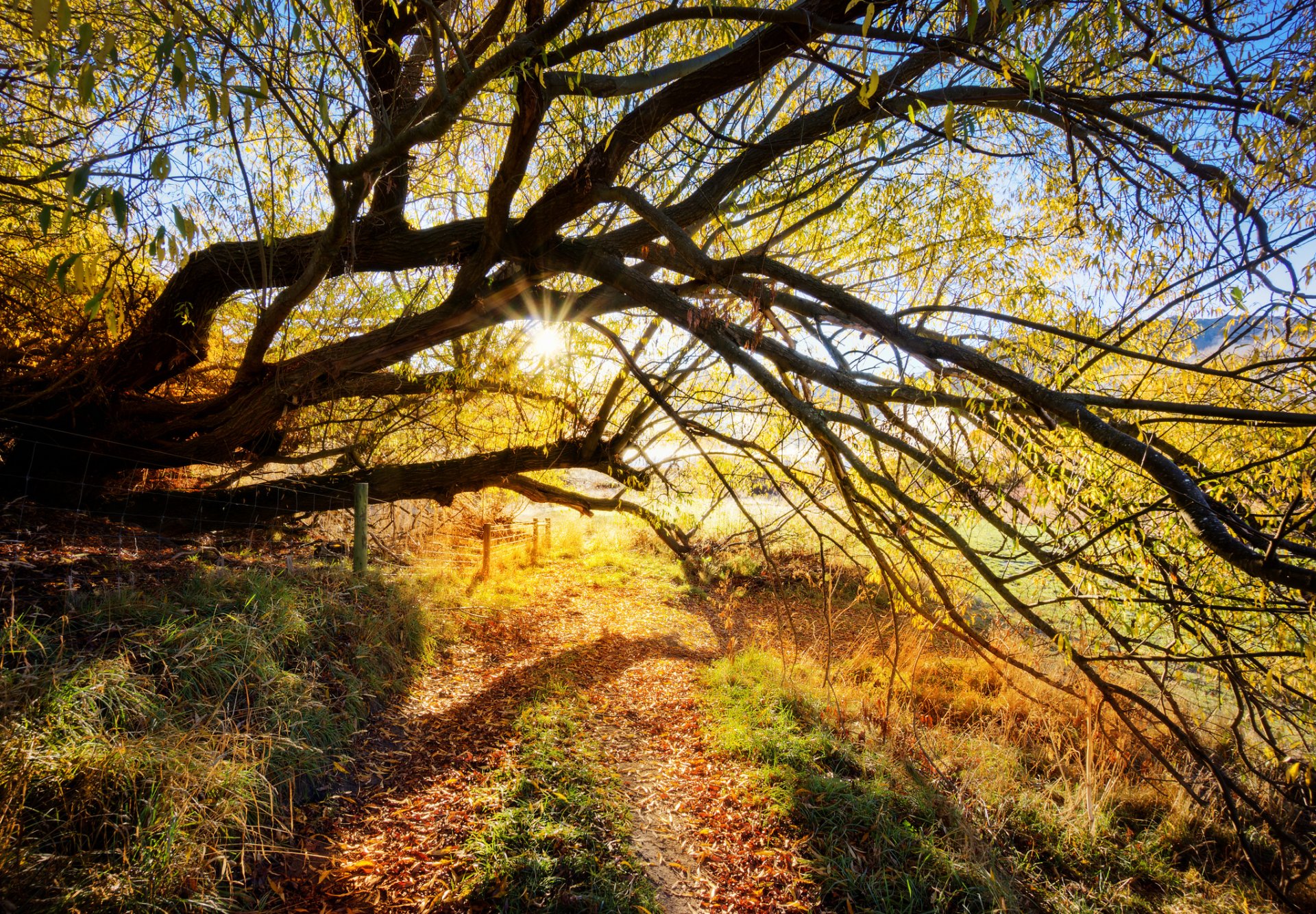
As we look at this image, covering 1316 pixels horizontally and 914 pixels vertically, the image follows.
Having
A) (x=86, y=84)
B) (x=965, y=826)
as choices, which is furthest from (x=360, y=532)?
(x=965, y=826)

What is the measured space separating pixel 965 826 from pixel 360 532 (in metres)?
5.57

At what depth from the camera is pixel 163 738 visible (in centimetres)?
261

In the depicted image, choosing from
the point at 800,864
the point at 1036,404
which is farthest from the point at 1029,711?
the point at 1036,404

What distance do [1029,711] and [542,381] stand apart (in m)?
5.96

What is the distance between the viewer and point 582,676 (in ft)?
18.6

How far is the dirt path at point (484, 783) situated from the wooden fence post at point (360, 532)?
127 centimetres

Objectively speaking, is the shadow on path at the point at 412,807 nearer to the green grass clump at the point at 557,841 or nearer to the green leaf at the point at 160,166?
the green grass clump at the point at 557,841

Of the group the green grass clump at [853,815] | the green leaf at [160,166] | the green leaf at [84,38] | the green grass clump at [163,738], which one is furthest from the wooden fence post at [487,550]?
the green leaf at [84,38]

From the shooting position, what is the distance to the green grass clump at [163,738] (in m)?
2.15

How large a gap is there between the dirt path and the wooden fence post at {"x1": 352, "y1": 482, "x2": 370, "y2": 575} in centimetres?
127

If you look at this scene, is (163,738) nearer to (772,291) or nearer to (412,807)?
(412,807)

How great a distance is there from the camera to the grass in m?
3.22

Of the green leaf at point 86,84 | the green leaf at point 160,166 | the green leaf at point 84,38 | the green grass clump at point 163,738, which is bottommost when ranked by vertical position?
the green grass clump at point 163,738

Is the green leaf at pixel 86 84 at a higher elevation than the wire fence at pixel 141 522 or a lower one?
higher
